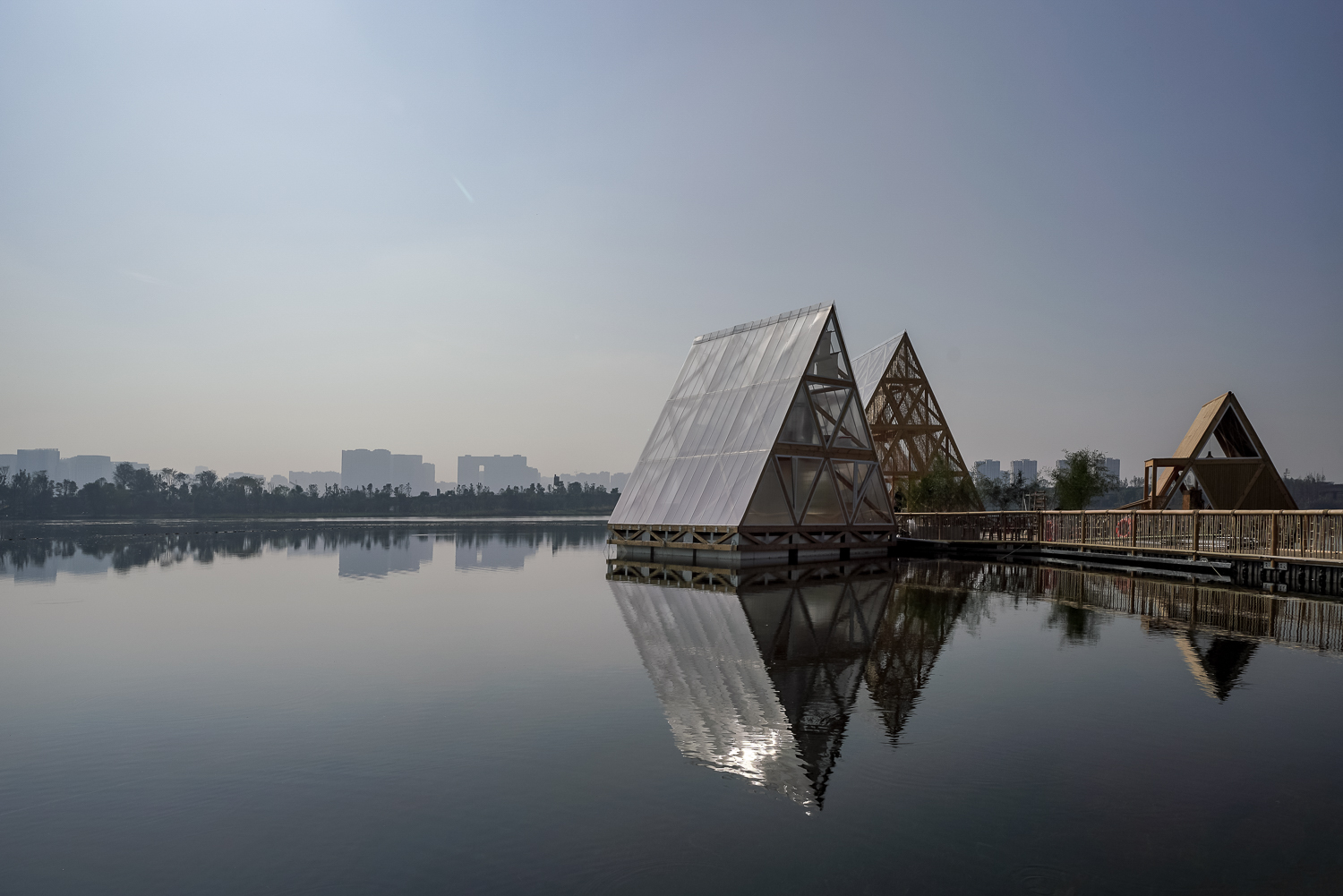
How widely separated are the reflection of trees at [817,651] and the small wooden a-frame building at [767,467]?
27.9 ft

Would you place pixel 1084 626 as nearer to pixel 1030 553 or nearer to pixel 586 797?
pixel 586 797

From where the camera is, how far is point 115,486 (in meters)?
115

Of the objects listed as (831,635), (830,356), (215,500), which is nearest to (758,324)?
(830,356)

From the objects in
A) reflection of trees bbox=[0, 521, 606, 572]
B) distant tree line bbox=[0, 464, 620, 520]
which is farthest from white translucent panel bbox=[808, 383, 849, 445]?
distant tree line bbox=[0, 464, 620, 520]

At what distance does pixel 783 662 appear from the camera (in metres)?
10.6

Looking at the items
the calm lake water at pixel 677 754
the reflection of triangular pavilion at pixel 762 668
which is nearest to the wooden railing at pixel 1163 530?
the calm lake water at pixel 677 754

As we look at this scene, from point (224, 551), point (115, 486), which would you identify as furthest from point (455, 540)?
point (115, 486)

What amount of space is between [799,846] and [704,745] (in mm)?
2158

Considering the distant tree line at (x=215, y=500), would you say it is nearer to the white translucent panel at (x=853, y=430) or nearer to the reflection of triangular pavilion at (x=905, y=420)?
the reflection of triangular pavilion at (x=905, y=420)

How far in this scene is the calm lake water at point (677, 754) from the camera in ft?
15.8

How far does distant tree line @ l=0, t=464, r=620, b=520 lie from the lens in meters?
107

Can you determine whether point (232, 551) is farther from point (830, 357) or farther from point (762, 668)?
point (762, 668)

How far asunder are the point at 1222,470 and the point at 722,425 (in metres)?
20.8

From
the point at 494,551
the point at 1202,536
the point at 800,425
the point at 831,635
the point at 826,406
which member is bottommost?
the point at 494,551
